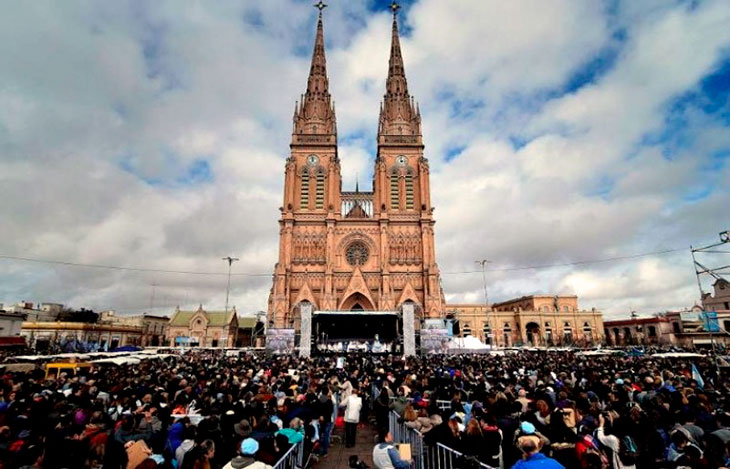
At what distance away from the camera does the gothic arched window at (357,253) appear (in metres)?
50.6

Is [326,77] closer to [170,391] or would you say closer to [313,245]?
[313,245]

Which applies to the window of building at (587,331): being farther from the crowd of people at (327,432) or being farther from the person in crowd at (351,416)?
the person in crowd at (351,416)

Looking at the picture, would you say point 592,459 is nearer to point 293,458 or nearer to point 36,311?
point 293,458

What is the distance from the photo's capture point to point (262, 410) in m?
7.14

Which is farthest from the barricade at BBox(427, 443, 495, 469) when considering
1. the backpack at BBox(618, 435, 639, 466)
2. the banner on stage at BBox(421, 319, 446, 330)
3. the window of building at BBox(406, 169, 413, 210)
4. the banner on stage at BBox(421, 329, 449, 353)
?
the window of building at BBox(406, 169, 413, 210)

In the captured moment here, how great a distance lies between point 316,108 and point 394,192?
722 inches

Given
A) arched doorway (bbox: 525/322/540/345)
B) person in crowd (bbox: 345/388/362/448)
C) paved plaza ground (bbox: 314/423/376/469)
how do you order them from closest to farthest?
paved plaza ground (bbox: 314/423/376/469) < person in crowd (bbox: 345/388/362/448) < arched doorway (bbox: 525/322/540/345)

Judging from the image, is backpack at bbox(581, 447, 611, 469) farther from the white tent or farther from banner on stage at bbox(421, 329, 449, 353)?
the white tent

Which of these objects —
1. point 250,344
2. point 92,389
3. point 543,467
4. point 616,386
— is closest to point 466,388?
point 616,386

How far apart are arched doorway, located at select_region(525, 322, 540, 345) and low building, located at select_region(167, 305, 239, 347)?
2115 inches

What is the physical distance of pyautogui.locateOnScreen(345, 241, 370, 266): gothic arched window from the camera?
50.6m

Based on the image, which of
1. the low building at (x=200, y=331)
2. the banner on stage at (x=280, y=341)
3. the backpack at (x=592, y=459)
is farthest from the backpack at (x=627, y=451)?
the low building at (x=200, y=331)

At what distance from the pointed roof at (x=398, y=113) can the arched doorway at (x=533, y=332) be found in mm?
40080

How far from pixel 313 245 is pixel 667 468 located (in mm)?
46619
